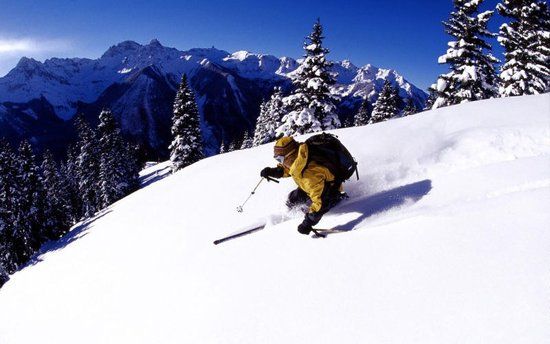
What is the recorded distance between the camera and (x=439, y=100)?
2516 cm

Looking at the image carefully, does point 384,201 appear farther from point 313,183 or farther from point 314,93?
point 314,93

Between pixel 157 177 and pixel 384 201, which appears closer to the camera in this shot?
pixel 384 201

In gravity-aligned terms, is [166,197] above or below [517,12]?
below

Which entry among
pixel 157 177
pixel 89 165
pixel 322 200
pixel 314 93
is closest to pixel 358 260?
pixel 322 200

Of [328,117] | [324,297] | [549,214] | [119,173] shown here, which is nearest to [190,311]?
[324,297]

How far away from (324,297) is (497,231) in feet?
7.56

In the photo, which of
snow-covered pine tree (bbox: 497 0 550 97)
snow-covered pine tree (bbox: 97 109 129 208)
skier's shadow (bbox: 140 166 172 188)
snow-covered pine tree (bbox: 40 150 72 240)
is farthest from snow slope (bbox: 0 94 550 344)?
snow-covered pine tree (bbox: 40 150 72 240)

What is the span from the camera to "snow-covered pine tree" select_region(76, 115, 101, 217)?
48688 mm

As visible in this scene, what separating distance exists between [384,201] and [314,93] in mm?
21872

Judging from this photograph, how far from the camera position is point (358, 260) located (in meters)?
4.42

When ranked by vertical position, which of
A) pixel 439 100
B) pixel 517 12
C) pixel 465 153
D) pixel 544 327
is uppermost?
pixel 517 12

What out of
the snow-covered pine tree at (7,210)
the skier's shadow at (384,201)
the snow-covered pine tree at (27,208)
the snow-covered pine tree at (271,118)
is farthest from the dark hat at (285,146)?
the snow-covered pine tree at (271,118)

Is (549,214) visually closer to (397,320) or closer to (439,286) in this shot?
(439,286)

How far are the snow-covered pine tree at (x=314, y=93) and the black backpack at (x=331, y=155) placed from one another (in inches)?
804
